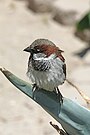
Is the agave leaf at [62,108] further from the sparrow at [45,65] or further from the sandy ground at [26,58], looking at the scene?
the sandy ground at [26,58]

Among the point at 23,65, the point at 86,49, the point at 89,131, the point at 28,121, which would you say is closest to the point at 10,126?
the point at 28,121

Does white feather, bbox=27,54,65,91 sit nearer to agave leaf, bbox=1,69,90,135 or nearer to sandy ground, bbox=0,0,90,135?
agave leaf, bbox=1,69,90,135

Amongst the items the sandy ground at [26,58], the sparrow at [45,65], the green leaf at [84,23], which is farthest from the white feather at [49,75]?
the green leaf at [84,23]

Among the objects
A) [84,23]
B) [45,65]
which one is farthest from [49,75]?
[84,23]

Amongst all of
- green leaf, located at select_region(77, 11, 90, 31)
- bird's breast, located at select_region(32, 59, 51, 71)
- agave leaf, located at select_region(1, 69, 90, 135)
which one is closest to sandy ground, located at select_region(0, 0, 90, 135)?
green leaf, located at select_region(77, 11, 90, 31)

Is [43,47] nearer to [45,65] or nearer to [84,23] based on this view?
[45,65]

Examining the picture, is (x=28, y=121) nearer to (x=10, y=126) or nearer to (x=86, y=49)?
(x=10, y=126)
